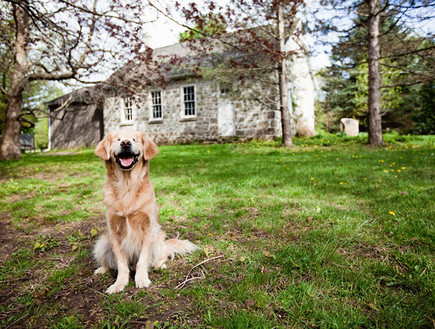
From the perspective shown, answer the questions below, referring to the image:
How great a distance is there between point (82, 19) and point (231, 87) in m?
9.19

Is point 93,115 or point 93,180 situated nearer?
point 93,180

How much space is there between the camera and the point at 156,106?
18.6m

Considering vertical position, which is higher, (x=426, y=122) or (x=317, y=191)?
(x=426, y=122)

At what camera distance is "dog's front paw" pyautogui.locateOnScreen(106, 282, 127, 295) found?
2.05 metres

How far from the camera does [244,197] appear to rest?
4.42 metres

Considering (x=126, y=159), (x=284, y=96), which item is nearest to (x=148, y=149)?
(x=126, y=159)

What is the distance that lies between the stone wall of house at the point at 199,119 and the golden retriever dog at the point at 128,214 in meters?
12.8

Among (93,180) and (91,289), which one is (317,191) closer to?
(91,289)

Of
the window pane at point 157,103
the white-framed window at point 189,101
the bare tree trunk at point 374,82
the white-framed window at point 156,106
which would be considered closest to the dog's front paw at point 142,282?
the bare tree trunk at point 374,82

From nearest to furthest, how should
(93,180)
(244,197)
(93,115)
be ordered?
1. (244,197)
2. (93,180)
3. (93,115)

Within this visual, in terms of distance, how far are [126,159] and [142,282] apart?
1.02 meters

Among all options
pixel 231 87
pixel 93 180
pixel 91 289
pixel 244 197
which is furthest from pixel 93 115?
pixel 91 289

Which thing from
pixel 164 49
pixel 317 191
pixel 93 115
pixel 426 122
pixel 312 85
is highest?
pixel 164 49

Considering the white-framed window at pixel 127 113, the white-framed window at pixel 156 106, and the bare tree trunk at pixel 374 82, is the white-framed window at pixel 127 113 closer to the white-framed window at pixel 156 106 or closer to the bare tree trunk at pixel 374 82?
the white-framed window at pixel 156 106
